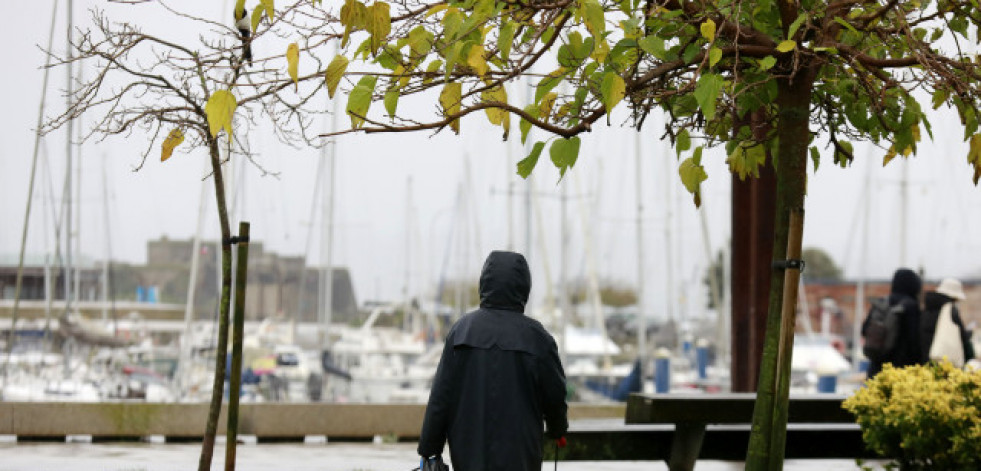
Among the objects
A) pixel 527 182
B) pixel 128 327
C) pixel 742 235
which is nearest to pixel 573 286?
pixel 527 182

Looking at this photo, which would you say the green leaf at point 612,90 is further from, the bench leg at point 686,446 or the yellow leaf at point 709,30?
the bench leg at point 686,446

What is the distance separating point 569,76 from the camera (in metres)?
6.45

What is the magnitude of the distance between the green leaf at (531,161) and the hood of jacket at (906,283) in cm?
726

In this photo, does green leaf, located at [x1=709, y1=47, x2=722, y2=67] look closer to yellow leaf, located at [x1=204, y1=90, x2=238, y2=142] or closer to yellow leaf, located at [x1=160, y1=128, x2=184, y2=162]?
yellow leaf, located at [x1=204, y1=90, x2=238, y2=142]

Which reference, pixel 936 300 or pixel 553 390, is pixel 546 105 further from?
pixel 936 300

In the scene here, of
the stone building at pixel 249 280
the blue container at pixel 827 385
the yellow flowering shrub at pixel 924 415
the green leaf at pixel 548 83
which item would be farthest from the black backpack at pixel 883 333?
the blue container at pixel 827 385

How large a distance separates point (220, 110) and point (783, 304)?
10.7ft

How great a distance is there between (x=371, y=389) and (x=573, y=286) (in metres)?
6.78

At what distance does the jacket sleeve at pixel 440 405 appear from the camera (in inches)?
265

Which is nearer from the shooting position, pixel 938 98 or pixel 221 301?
pixel 938 98

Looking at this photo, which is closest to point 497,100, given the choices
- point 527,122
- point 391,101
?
point 527,122

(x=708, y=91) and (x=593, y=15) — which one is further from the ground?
(x=593, y=15)

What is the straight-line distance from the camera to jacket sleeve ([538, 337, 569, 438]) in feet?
22.2

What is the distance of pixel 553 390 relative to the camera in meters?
6.79
